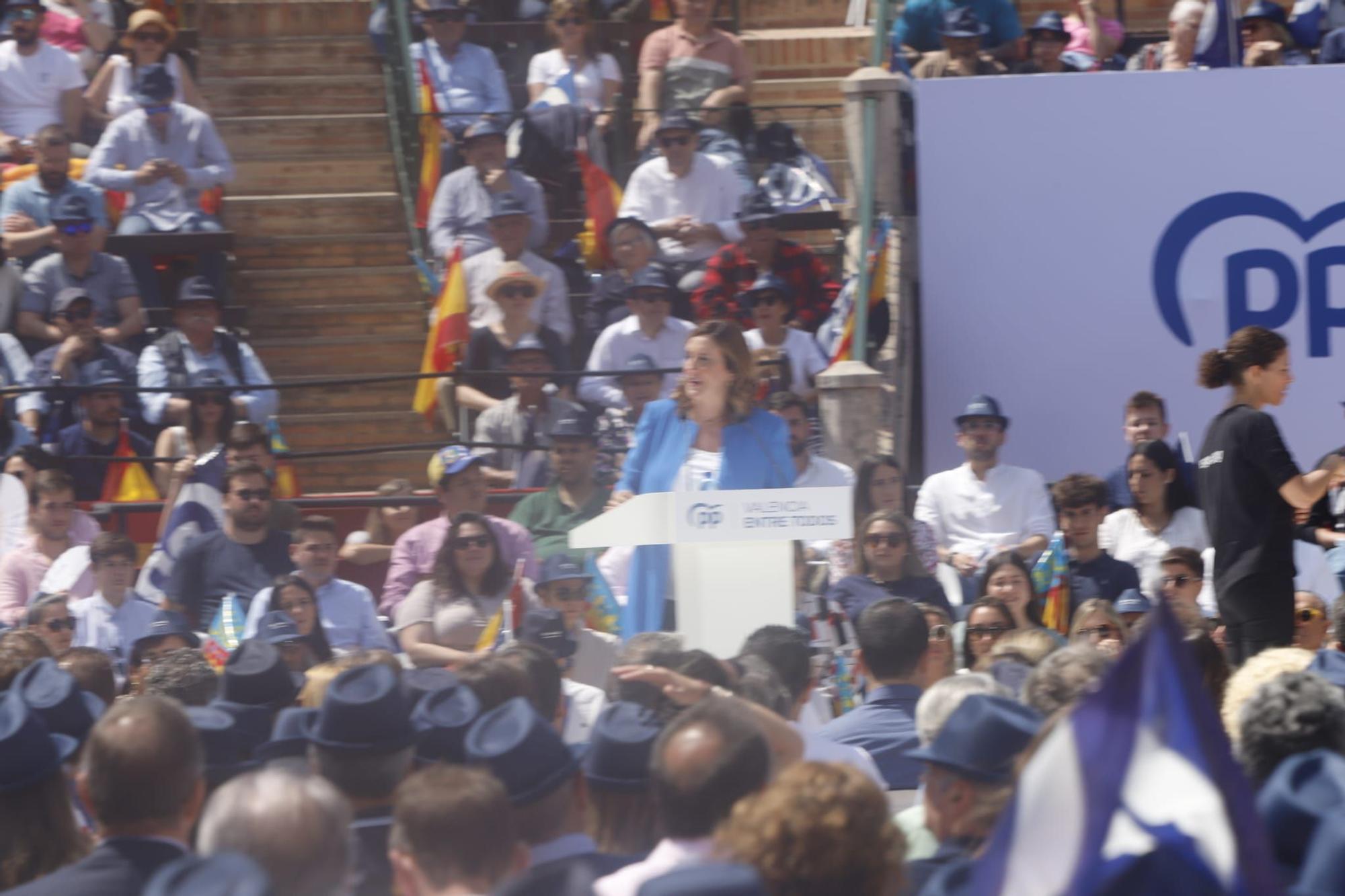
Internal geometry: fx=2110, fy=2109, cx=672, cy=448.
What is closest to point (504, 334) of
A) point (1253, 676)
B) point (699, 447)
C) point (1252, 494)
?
point (699, 447)

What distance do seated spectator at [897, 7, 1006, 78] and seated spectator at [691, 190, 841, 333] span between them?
115cm

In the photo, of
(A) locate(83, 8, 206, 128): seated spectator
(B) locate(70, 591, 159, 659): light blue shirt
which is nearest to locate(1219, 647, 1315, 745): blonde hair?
(B) locate(70, 591, 159, 659): light blue shirt

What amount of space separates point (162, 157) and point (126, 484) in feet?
8.18

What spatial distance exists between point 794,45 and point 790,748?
10.8 metres

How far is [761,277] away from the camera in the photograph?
10516mm

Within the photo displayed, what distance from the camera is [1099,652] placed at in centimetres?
487

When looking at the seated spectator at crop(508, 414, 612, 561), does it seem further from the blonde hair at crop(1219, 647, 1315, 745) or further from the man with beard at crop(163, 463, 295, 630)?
the blonde hair at crop(1219, 647, 1315, 745)

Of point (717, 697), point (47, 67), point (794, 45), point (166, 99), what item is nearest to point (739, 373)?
point (717, 697)

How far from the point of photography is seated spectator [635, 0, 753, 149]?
12.3 m

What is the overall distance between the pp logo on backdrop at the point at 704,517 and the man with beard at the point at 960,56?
→ 18.6ft

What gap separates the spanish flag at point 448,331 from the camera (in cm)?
1092

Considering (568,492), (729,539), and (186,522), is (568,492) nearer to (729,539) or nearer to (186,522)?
(186,522)

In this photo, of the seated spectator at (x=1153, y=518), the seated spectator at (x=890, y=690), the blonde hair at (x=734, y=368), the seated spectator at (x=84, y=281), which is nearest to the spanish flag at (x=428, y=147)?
the seated spectator at (x=84, y=281)

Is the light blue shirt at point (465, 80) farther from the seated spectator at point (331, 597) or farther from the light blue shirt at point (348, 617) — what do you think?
the light blue shirt at point (348, 617)
